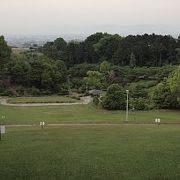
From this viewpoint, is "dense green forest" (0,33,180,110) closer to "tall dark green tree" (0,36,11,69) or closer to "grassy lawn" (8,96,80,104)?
"tall dark green tree" (0,36,11,69)

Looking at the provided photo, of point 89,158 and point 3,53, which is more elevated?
point 3,53

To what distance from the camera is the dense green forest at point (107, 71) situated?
50438 millimetres

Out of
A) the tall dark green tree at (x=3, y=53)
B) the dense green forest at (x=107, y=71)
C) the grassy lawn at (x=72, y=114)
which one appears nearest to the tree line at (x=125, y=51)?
the dense green forest at (x=107, y=71)

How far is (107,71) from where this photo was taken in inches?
2968

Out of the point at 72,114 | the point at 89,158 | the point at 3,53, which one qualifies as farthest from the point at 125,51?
the point at 89,158

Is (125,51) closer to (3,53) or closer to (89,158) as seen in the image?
(3,53)

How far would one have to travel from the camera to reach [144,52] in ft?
282

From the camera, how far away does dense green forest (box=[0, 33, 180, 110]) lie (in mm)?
50438

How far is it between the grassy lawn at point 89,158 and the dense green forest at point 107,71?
26.6 meters

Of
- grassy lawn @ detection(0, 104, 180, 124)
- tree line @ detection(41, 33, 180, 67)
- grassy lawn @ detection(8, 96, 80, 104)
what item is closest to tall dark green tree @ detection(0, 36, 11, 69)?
grassy lawn @ detection(8, 96, 80, 104)

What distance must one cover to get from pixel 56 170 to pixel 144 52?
2892 inches

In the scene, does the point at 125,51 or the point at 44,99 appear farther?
the point at 125,51

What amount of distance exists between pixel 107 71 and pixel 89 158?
59302 mm

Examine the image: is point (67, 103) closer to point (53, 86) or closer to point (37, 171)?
point (53, 86)
